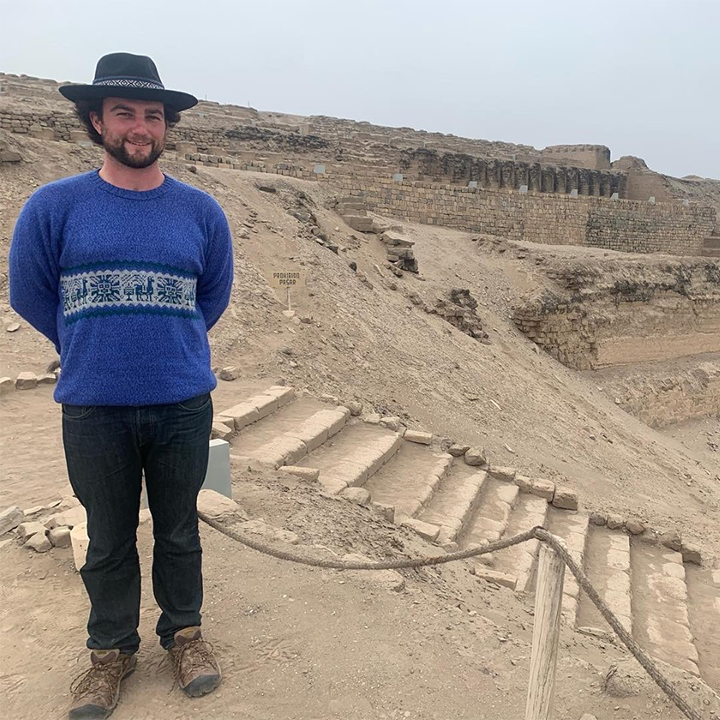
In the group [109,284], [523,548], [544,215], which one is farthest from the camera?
[544,215]

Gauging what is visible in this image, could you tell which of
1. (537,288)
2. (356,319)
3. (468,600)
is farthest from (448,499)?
(537,288)

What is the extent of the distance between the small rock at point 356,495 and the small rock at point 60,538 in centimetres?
208

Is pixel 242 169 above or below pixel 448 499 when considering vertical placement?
above

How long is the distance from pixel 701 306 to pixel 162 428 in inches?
754

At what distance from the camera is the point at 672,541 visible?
671 centimetres

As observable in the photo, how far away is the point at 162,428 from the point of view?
2242 mm

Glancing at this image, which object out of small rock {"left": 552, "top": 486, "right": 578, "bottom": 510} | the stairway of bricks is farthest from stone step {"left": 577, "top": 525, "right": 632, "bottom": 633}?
small rock {"left": 552, "top": 486, "right": 578, "bottom": 510}

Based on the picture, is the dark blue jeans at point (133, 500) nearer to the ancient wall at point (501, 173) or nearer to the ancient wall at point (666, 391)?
the ancient wall at point (666, 391)

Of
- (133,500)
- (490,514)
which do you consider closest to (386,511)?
(490,514)

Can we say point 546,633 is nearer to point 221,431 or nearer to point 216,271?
point 216,271

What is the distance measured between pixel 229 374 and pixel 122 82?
5.26 metres

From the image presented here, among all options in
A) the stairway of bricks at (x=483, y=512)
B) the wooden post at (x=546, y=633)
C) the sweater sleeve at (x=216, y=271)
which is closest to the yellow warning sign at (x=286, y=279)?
the stairway of bricks at (x=483, y=512)

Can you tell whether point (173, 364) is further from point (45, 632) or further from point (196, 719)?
point (45, 632)

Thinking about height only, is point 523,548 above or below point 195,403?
below
